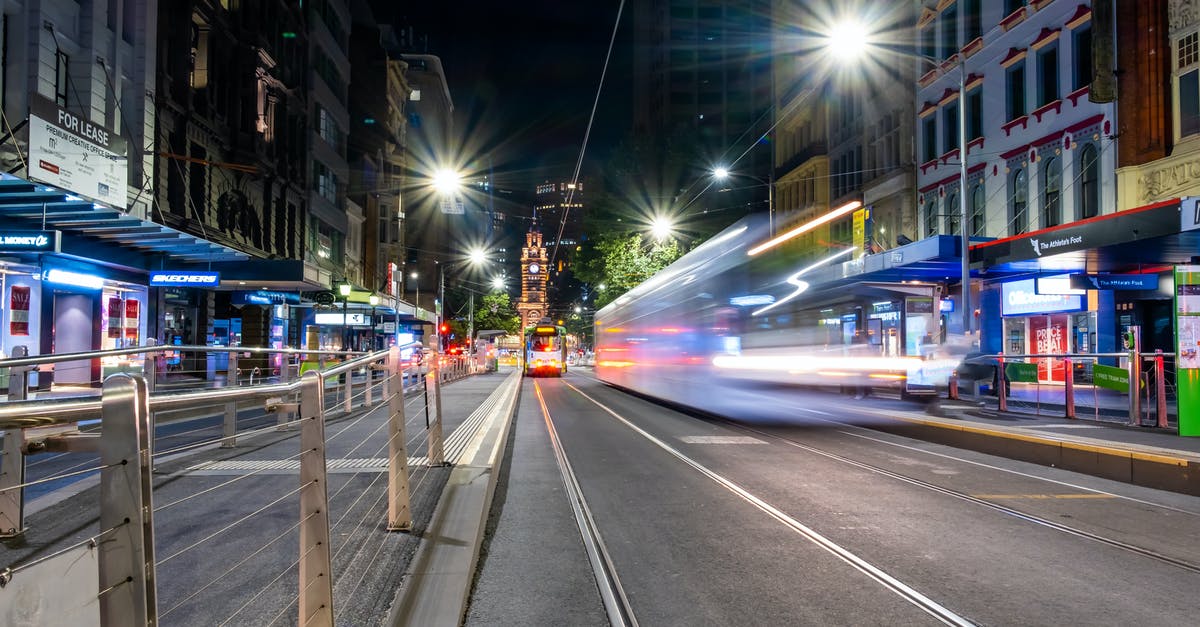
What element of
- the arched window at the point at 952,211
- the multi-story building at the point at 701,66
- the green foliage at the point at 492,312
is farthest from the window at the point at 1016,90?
the green foliage at the point at 492,312

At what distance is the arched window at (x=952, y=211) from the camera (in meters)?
30.2

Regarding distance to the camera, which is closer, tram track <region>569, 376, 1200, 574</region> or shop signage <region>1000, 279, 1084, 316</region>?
tram track <region>569, 376, 1200, 574</region>

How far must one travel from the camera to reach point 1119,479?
33.5ft

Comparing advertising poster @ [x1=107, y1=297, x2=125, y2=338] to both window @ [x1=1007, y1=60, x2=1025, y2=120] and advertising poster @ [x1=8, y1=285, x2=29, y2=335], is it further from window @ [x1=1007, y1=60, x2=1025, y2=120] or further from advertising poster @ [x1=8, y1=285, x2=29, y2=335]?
window @ [x1=1007, y1=60, x2=1025, y2=120]

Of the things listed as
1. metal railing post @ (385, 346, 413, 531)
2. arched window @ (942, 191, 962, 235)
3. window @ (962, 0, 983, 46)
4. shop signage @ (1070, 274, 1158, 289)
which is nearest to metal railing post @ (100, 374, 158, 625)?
metal railing post @ (385, 346, 413, 531)

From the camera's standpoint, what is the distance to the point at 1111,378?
15125 millimetres

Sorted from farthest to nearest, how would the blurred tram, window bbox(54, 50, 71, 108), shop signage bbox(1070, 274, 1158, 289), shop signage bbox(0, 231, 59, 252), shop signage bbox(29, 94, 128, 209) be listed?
shop signage bbox(1070, 274, 1158, 289) < window bbox(54, 50, 71, 108) < shop signage bbox(29, 94, 128, 209) < shop signage bbox(0, 231, 59, 252) < the blurred tram

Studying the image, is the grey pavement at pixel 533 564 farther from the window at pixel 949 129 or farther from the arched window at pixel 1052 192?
the window at pixel 949 129

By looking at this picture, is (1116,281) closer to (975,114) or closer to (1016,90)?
(1016,90)

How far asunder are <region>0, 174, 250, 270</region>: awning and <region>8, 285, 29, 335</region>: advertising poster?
1387 mm

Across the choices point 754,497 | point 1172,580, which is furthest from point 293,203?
point 1172,580

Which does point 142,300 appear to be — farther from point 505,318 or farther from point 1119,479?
point 505,318

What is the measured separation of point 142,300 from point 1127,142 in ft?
92.8

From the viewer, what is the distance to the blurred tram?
15219 mm
